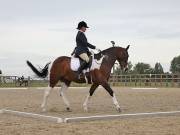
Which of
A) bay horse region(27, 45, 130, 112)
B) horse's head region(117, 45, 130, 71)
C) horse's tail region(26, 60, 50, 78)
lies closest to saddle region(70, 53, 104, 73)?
bay horse region(27, 45, 130, 112)

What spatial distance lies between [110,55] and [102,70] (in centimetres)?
63

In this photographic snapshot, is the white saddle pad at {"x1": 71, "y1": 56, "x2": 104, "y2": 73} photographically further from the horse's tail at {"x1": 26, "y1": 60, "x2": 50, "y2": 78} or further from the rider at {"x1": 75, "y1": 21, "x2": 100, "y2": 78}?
the horse's tail at {"x1": 26, "y1": 60, "x2": 50, "y2": 78}

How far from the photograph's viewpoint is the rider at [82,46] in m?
14.2

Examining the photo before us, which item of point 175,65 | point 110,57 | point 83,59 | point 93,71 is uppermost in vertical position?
point 175,65

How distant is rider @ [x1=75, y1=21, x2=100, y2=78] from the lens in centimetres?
1421

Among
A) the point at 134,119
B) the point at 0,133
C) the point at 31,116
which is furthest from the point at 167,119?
the point at 0,133

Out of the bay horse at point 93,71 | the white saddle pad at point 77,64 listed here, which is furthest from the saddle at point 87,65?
the bay horse at point 93,71

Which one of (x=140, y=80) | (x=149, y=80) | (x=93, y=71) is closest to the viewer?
(x=93, y=71)

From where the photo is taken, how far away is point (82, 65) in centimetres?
1423

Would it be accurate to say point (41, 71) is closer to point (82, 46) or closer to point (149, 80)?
point (82, 46)

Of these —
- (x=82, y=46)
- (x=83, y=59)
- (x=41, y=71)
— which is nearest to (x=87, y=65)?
(x=83, y=59)

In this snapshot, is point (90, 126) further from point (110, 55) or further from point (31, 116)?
point (110, 55)

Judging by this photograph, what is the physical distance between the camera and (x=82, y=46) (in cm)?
1429

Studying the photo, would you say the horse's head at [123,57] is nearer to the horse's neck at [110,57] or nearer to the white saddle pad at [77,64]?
the horse's neck at [110,57]
